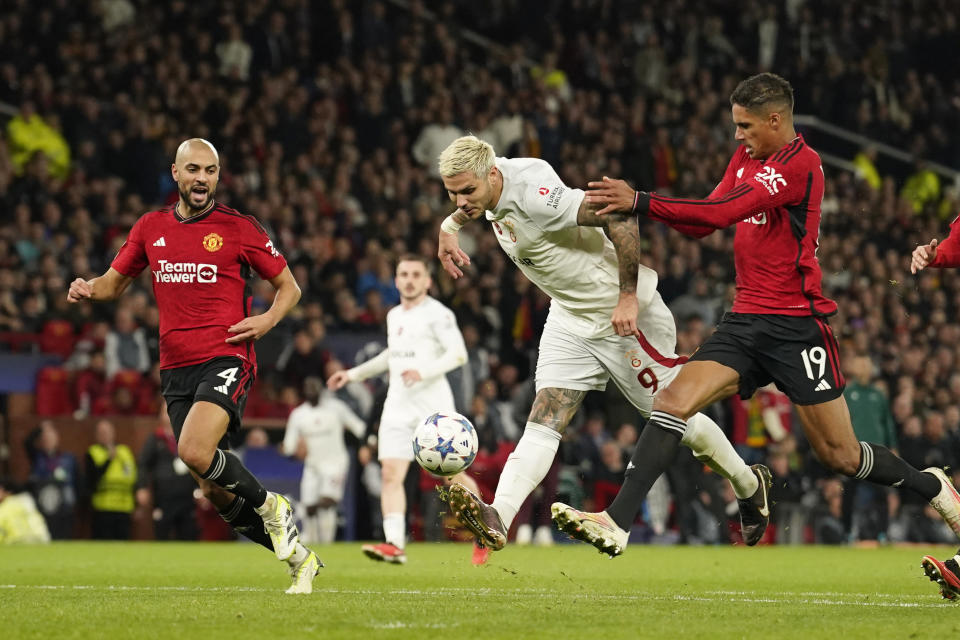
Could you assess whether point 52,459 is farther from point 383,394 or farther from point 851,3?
point 851,3

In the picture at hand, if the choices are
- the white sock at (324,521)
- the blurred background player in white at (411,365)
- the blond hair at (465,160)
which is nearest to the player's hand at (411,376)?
the blurred background player in white at (411,365)

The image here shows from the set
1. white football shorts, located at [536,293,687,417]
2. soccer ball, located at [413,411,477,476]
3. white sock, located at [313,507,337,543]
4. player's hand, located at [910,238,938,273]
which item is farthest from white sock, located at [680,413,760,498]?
white sock, located at [313,507,337,543]

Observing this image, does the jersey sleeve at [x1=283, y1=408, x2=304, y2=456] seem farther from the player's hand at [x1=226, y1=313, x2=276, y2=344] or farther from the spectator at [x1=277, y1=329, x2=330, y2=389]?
the player's hand at [x1=226, y1=313, x2=276, y2=344]

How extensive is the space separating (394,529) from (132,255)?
4.02 m

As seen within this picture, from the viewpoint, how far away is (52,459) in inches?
627

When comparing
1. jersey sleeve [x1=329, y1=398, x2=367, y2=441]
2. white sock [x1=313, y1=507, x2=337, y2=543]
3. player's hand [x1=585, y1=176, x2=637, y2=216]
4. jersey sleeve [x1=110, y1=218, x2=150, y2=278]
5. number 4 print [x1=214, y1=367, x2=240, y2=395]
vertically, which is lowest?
white sock [x1=313, y1=507, x2=337, y2=543]

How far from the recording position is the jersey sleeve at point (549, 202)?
309 inches

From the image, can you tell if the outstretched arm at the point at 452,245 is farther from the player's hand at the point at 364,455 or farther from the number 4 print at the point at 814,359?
the player's hand at the point at 364,455

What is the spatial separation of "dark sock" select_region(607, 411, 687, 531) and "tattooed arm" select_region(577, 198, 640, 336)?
482 mm

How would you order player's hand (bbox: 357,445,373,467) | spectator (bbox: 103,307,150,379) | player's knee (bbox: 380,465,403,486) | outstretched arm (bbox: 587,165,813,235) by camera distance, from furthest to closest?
spectator (bbox: 103,307,150,379) < player's hand (bbox: 357,445,373,467) < player's knee (bbox: 380,465,403,486) < outstretched arm (bbox: 587,165,813,235)

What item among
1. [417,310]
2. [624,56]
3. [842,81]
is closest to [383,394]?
[417,310]

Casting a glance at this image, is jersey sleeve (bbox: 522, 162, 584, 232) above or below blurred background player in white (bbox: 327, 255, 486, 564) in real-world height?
above

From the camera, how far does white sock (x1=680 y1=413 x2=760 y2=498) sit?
27.2 ft

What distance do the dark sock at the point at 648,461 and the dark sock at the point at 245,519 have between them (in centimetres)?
221
